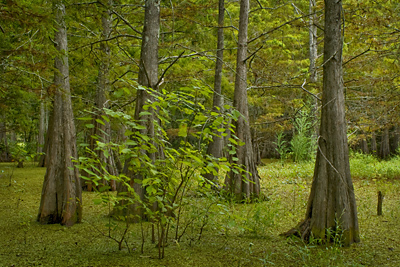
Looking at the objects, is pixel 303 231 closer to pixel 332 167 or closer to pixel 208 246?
pixel 332 167

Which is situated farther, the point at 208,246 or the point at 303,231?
the point at 303,231

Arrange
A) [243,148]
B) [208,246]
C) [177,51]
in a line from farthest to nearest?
[177,51], [243,148], [208,246]

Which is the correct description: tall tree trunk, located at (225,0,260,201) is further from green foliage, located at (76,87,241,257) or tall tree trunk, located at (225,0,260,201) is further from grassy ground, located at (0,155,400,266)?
green foliage, located at (76,87,241,257)

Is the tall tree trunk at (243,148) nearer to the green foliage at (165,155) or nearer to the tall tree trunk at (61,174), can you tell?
the tall tree trunk at (61,174)

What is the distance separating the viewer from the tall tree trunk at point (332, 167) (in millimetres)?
3467

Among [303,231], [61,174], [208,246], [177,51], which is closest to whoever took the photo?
[208,246]

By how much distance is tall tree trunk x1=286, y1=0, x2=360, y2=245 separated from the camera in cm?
347

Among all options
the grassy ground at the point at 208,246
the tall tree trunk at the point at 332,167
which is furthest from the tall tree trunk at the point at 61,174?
the tall tree trunk at the point at 332,167

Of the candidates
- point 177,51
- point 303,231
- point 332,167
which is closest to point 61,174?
point 303,231

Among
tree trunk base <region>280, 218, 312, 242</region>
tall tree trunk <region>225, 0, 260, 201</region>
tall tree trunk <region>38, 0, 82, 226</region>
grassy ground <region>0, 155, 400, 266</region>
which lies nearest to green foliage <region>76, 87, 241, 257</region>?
grassy ground <region>0, 155, 400, 266</region>

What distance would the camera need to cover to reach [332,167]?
344cm

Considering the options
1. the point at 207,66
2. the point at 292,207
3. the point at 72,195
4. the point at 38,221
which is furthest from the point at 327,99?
the point at 207,66

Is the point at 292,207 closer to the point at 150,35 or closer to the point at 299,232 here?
the point at 299,232

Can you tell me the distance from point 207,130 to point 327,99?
1938 millimetres
